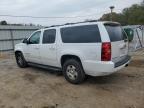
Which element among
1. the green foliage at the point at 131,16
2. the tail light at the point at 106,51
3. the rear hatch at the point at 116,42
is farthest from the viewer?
the green foliage at the point at 131,16

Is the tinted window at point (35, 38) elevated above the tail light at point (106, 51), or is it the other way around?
the tinted window at point (35, 38)

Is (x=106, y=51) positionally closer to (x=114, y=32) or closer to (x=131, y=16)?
(x=114, y=32)

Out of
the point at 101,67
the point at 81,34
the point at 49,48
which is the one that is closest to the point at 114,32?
the point at 81,34

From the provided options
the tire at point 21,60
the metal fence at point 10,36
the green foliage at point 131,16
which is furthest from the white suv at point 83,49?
the green foliage at point 131,16

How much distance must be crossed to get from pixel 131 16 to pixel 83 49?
153 feet

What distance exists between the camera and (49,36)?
23.9 feet

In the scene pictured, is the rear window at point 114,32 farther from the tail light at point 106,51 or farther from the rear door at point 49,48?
the rear door at point 49,48

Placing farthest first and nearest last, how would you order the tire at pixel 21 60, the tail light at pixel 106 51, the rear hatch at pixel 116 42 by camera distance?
the tire at pixel 21 60 → the rear hatch at pixel 116 42 → the tail light at pixel 106 51

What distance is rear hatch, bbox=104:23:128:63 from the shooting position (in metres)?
5.62

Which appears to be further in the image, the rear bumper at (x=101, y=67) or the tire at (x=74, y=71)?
the tire at (x=74, y=71)

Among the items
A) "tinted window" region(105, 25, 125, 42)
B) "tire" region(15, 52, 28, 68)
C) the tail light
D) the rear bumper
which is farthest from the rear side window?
"tire" region(15, 52, 28, 68)

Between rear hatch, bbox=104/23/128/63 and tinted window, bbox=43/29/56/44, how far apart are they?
6.95 feet

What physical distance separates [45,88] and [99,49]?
6.94 feet

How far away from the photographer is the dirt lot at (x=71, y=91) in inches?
194
